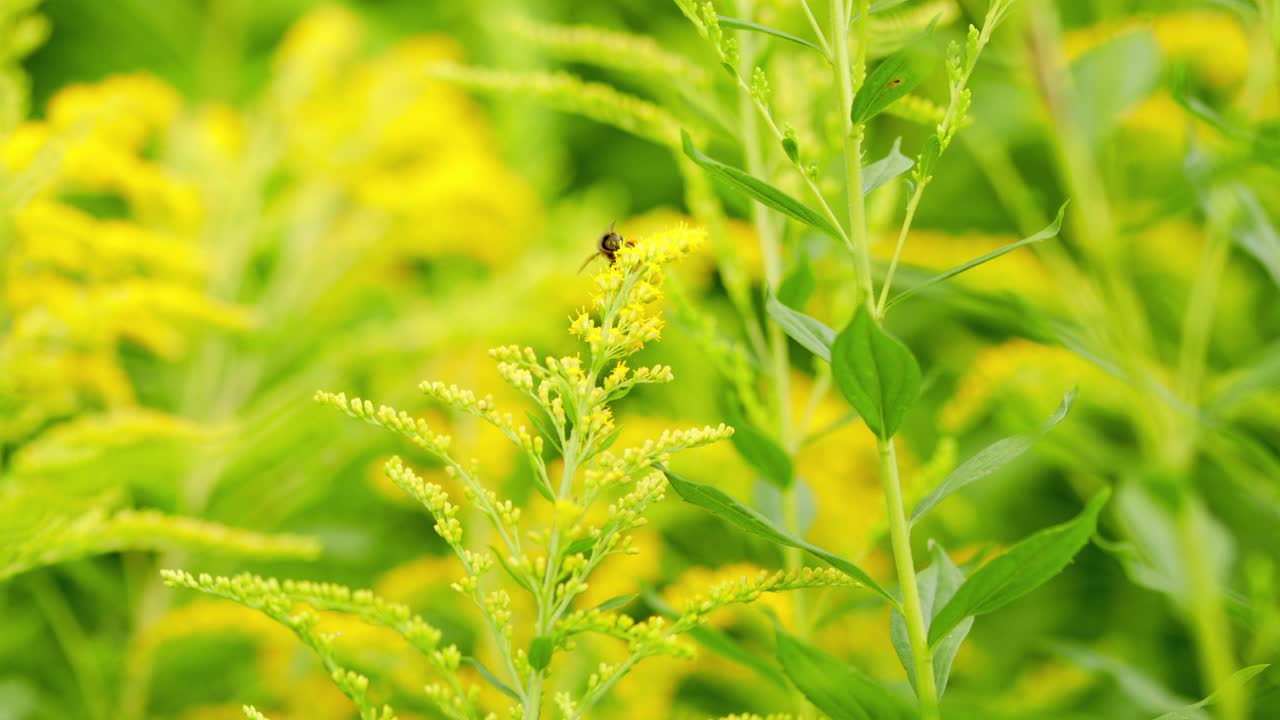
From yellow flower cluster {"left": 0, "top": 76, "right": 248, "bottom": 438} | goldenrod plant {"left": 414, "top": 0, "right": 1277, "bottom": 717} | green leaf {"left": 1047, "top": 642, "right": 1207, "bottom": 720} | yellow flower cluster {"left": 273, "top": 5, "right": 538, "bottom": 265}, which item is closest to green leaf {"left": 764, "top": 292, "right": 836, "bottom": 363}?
goldenrod plant {"left": 414, "top": 0, "right": 1277, "bottom": 717}

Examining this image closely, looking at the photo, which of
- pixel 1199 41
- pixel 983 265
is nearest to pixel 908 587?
pixel 983 265

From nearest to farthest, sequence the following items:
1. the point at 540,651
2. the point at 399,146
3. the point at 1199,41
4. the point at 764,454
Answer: the point at 540,651
the point at 764,454
the point at 1199,41
the point at 399,146

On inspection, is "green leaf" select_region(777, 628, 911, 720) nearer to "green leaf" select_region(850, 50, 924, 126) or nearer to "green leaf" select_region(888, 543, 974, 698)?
"green leaf" select_region(888, 543, 974, 698)

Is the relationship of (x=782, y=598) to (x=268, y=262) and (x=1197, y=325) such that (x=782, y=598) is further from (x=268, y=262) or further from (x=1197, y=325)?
(x=268, y=262)

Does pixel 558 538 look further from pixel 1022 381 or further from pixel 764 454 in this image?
pixel 1022 381

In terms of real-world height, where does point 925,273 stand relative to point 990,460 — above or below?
above

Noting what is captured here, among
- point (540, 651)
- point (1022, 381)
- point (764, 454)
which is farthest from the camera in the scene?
point (1022, 381)

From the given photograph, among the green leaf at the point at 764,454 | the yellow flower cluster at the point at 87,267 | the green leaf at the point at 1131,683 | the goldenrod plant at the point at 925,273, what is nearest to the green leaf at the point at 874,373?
the goldenrod plant at the point at 925,273

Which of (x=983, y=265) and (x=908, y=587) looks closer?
(x=908, y=587)

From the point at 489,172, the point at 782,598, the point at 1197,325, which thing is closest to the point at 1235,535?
the point at 1197,325
